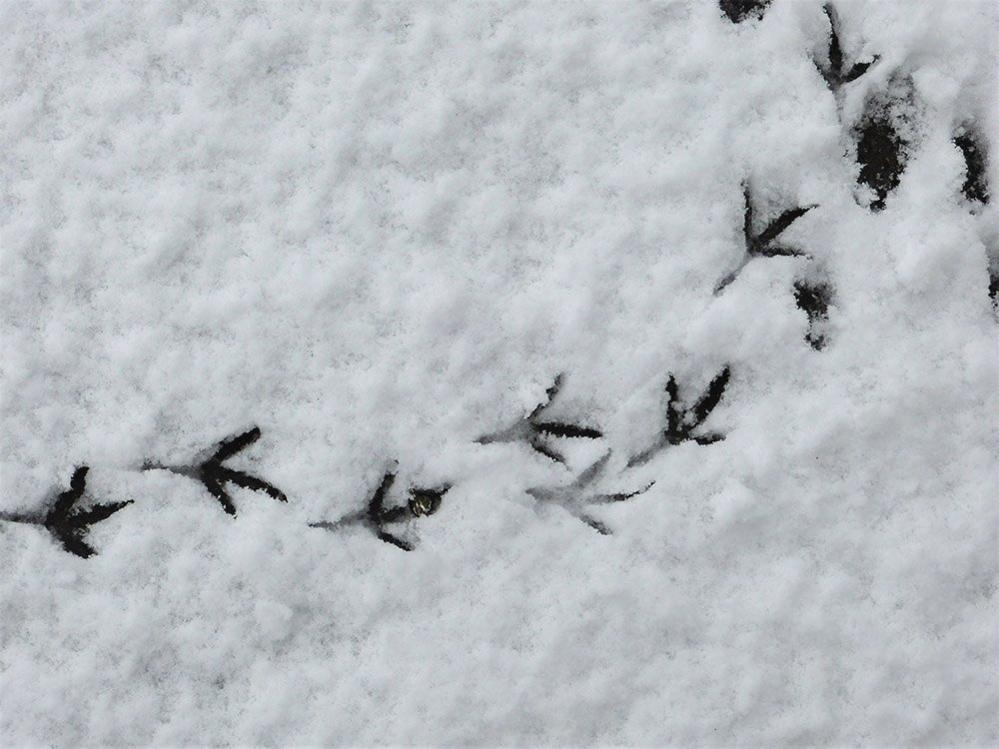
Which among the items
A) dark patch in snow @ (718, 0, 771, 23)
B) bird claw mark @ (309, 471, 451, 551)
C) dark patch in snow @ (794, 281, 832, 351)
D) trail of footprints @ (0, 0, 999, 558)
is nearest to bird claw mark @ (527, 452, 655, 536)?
trail of footprints @ (0, 0, 999, 558)

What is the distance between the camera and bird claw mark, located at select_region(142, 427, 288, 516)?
3.26 ft

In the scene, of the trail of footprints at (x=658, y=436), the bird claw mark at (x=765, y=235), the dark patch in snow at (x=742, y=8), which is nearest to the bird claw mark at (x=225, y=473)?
the trail of footprints at (x=658, y=436)

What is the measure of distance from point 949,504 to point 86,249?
989 mm

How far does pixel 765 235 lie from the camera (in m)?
1.01

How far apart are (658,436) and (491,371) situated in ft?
0.65

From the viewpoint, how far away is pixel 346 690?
3.23 feet

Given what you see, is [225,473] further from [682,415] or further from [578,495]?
[682,415]

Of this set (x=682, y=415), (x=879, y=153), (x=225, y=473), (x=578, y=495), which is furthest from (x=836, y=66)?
(x=225, y=473)

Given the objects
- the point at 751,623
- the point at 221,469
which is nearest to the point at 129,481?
the point at 221,469

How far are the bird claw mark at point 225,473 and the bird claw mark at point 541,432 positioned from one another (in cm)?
24

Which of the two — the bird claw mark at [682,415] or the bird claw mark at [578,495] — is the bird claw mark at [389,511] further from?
the bird claw mark at [682,415]

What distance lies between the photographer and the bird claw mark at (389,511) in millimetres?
996

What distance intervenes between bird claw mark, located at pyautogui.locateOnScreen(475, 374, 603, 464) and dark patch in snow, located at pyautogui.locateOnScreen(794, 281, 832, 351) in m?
0.26

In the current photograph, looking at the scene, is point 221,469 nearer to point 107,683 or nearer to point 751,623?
point 107,683
